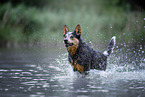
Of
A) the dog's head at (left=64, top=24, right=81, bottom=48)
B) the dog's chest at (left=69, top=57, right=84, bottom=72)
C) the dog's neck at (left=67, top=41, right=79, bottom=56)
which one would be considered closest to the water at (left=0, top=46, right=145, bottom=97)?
the dog's chest at (left=69, top=57, right=84, bottom=72)

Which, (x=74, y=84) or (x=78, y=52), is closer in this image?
(x=74, y=84)

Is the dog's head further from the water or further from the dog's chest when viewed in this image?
the water

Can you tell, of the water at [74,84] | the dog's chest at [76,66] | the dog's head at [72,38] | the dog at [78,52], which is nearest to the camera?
the water at [74,84]

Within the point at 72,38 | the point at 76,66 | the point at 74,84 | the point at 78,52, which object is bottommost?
the point at 74,84

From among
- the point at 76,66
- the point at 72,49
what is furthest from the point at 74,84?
the point at 72,49

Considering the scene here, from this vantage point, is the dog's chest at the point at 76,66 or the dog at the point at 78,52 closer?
the dog at the point at 78,52

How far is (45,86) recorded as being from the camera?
8102mm

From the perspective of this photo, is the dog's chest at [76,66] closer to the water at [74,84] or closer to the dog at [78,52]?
the dog at [78,52]

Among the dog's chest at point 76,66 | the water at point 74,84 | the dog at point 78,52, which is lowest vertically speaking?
the water at point 74,84

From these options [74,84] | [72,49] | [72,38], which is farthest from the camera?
[72,49]

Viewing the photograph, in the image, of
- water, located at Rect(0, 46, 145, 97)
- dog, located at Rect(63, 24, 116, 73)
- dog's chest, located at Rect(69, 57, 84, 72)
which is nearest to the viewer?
water, located at Rect(0, 46, 145, 97)

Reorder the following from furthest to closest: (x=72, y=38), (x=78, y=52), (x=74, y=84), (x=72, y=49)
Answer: (x=78, y=52) → (x=72, y=49) → (x=72, y=38) → (x=74, y=84)

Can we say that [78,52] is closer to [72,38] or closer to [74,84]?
[72,38]

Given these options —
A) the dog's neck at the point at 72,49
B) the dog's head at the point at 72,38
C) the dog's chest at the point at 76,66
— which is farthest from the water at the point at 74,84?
the dog's head at the point at 72,38
